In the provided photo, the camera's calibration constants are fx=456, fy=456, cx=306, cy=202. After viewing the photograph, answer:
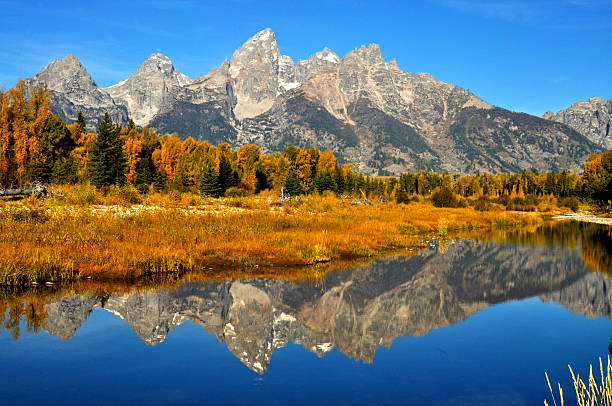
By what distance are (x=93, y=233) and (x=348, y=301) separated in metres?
14.6

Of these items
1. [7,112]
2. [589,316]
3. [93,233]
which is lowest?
[589,316]

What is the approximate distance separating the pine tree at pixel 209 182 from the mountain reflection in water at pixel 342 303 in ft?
201

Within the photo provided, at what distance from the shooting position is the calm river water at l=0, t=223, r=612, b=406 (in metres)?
10.3

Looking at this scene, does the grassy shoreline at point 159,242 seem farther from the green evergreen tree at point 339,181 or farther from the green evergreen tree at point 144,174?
the green evergreen tree at point 339,181

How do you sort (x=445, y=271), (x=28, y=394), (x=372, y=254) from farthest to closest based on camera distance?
(x=372, y=254) → (x=445, y=271) → (x=28, y=394)

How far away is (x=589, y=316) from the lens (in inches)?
731

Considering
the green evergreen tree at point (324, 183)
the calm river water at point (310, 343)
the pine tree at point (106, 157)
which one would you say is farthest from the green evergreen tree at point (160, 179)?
the calm river water at point (310, 343)

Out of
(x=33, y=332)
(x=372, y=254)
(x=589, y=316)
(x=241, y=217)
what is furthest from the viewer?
(x=241, y=217)

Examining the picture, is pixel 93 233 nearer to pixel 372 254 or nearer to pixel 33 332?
pixel 33 332

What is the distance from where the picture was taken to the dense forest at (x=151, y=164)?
5850cm

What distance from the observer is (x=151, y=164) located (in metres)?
96.4

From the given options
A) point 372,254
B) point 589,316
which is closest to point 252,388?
point 589,316

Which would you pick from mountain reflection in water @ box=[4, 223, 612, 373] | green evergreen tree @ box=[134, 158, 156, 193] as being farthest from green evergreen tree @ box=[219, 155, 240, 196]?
mountain reflection in water @ box=[4, 223, 612, 373]

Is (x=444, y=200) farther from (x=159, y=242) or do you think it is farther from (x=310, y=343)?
(x=310, y=343)
